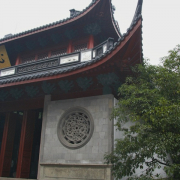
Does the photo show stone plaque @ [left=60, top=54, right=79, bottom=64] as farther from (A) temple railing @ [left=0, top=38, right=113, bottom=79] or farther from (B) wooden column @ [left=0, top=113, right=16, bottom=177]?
(B) wooden column @ [left=0, top=113, right=16, bottom=177]

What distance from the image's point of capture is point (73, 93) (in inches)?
336

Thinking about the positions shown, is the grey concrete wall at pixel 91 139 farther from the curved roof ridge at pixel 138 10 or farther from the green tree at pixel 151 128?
the curved roof ridge at pixel 138 10

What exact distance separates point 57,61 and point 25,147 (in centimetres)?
363

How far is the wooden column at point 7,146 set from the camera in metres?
9.67

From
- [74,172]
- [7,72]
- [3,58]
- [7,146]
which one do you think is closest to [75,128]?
[74,172]

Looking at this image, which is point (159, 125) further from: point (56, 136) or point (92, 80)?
point (56, 136)

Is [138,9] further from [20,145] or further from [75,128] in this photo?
[20,145]

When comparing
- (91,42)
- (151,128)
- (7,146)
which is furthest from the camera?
(91,42)

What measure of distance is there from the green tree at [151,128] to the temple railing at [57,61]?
1.66 m

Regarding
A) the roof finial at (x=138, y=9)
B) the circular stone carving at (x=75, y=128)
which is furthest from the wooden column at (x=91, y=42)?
the roof finial at (x=138, y=9)

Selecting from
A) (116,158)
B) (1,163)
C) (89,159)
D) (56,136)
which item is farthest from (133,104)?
(1,163)

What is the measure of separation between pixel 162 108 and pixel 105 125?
7.93 ft

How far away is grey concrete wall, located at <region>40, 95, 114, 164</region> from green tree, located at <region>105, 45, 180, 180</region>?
0.96 m

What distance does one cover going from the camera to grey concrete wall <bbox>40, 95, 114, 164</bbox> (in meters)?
7.45
